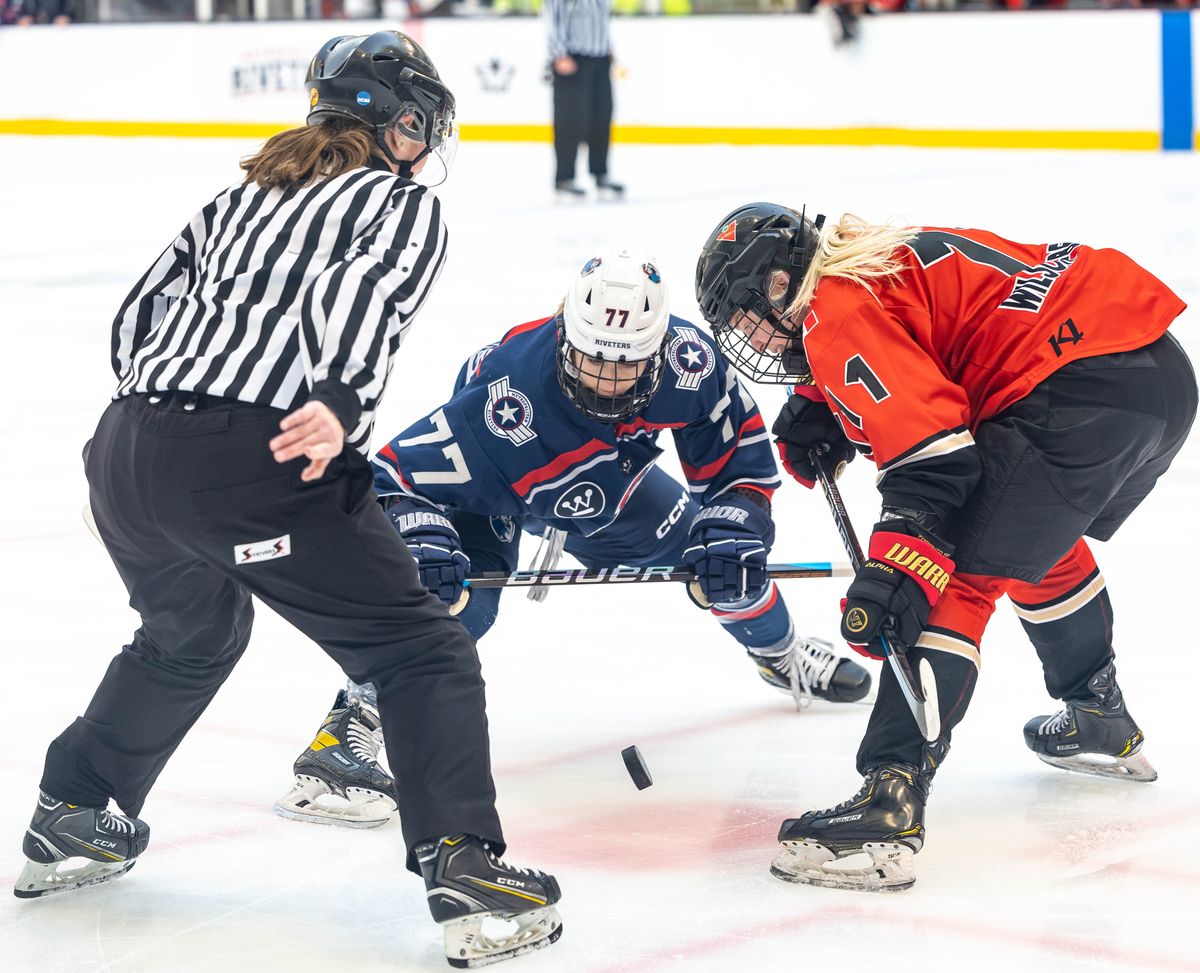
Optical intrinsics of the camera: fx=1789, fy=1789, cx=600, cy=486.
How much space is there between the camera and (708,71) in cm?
1418

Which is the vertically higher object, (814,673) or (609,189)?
(814,673)

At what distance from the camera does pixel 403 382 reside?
5539mm

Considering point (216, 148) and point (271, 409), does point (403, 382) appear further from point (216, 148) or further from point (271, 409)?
point (216, 148)

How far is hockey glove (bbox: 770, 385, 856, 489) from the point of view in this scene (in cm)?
275

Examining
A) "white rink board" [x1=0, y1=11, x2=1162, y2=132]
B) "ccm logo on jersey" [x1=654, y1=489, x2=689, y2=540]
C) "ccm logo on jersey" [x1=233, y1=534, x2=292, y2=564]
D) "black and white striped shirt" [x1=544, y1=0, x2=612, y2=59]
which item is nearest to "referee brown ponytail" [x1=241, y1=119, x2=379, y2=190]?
"ccm logo on jersey" [x1=233, y1=534, x2=292, y2=564]

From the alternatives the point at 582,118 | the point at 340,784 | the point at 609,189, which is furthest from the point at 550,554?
the point at 609,189

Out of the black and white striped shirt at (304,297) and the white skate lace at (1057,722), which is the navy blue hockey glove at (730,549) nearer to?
the white skate lace at (1057,722)

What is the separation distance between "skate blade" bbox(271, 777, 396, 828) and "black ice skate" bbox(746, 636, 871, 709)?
77 centimetres

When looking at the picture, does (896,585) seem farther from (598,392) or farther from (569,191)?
(569,191)

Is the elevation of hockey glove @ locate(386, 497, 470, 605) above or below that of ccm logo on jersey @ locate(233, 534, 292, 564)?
below

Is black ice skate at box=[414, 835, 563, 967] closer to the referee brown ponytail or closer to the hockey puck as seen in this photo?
the hockey puck

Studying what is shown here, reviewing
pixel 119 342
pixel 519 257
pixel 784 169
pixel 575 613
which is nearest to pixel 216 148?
pixel 784 169

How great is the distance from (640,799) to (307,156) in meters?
1.07

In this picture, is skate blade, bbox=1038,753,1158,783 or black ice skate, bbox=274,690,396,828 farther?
skate blade, bbox=1038,753,1158,783
